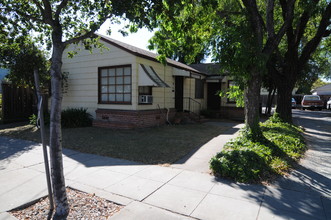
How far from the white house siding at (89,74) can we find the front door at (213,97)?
28.9 ft

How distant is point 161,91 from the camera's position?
39.3 feet

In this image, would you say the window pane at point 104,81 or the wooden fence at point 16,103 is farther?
the wooden fence at point 16,103

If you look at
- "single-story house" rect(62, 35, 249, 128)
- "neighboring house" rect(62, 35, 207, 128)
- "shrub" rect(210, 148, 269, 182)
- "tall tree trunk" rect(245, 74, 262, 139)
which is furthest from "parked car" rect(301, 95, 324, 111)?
"shrub" rect(210, 148, 269, 182)

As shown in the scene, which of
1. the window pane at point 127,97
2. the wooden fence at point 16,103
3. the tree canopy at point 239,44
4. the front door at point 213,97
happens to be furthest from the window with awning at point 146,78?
the front door at point 213,97

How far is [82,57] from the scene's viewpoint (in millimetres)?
11812

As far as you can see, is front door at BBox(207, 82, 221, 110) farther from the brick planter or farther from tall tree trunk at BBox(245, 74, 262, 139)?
tall tree trunk at BBox(245, 74, 262, 139)

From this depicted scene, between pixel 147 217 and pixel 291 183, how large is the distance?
2914 mm

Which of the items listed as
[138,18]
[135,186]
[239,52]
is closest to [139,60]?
[239,52]

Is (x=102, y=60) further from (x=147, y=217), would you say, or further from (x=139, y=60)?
(x=147, y=217)

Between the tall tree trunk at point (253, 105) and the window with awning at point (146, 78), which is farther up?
the window with awning at point (146, 78)

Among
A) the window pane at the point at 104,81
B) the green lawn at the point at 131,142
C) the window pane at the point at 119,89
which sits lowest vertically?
the green lawn at the point at 131,142

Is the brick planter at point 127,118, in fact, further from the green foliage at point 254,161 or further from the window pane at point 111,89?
the green foliage at point 254,161

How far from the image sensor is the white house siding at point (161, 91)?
10.9 m

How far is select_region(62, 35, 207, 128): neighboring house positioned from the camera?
33.4ft
